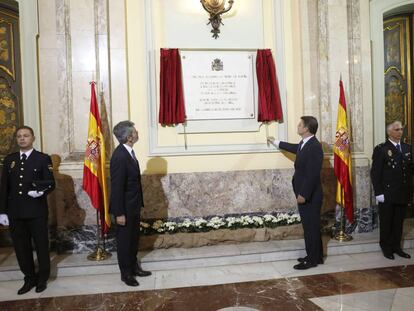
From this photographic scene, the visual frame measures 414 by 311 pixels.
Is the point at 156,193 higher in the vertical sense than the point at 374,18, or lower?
lower

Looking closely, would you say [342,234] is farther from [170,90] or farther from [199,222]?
[170,90]

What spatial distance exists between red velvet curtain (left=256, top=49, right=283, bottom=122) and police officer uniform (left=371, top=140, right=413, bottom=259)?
1.33 m

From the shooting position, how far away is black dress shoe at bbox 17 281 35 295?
3271mm

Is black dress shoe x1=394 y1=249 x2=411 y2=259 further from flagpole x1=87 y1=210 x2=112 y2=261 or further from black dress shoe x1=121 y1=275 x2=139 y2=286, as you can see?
flagpole x1=87 y1=210 x2=112 y2=261

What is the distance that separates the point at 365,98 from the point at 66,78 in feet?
12.6

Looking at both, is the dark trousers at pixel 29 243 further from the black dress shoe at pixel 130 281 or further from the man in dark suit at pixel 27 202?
the black dress shoe at pixel 130 281

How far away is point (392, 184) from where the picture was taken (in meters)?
A: 3.86

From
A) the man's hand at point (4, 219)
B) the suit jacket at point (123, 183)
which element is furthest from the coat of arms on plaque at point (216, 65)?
the man's hand at point (4, 219)

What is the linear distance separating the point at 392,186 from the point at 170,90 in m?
2.83

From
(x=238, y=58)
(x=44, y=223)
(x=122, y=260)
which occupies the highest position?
(x=238, y=58)

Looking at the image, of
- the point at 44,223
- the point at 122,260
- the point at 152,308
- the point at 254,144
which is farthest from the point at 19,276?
the point at 254,144

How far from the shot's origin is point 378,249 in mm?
4234

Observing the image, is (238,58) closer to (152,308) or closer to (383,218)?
(383,218)

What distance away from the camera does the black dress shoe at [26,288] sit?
10.7 feet
